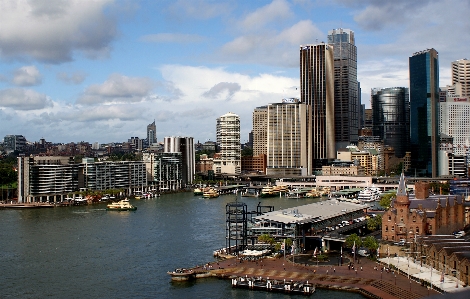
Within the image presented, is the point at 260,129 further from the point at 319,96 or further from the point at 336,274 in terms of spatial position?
the point at 336,274

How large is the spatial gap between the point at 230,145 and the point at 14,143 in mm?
68520

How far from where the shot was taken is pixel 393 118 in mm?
118312

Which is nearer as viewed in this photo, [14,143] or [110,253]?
[110,253]

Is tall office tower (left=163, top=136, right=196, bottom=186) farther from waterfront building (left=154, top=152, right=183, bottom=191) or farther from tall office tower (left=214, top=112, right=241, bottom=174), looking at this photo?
tall office tower (left=214, top=112, right=241, bottom=174)

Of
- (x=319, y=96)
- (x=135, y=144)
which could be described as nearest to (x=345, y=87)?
(x=319, y=96)

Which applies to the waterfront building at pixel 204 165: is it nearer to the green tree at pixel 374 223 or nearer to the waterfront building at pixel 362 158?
the waterfront building at pixel 362 158

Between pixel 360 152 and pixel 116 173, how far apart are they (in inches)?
1701

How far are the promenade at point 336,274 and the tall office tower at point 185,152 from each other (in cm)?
5593

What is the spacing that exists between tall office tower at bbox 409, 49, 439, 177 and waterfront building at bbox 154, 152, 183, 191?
3932 cm

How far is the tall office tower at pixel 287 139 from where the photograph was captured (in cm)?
8912

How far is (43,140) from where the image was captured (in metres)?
155

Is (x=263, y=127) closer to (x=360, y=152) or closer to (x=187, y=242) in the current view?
(x=360, y=152)

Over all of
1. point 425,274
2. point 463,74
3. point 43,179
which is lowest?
point 425,274

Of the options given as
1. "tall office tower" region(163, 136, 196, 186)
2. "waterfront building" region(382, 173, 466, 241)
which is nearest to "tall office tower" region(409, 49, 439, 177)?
"tall office tower" region(163, 136, 196, 186)
